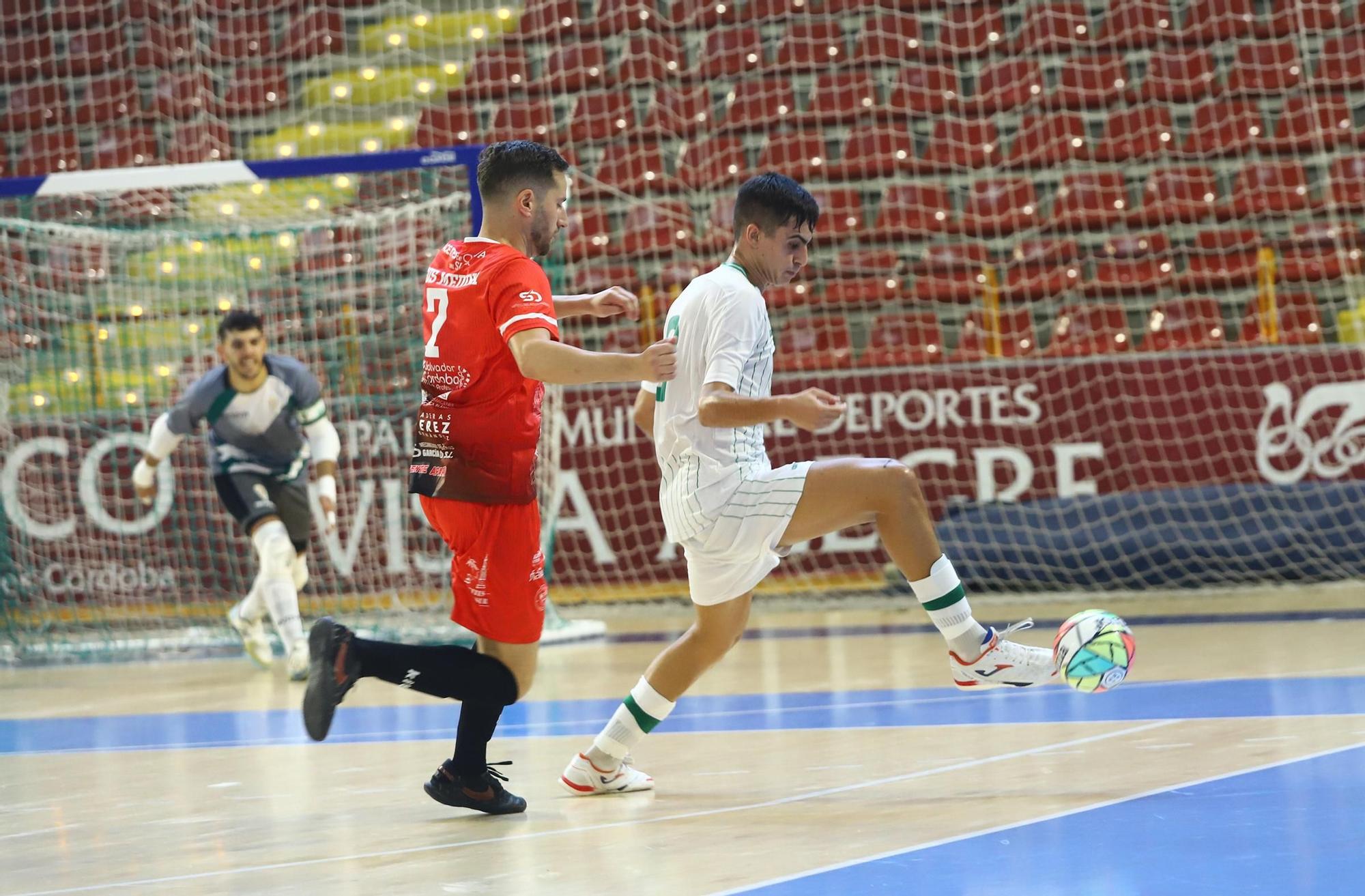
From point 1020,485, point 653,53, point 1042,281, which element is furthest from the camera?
point 653,53

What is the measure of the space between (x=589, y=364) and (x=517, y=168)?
700 millimetres

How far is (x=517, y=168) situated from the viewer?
159 inches

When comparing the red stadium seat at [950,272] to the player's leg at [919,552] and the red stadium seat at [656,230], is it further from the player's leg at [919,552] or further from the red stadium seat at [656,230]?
the player's leg at [919,552]

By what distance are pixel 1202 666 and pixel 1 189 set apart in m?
6.75

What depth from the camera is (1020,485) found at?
10422 mm

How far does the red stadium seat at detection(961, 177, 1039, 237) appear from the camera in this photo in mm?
12289

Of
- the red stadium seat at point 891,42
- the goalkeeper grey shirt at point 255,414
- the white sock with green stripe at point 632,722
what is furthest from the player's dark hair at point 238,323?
the red stadium seat at point 891,42

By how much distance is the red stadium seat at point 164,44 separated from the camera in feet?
45.9

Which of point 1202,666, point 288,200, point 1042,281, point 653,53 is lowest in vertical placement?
point 1202,666

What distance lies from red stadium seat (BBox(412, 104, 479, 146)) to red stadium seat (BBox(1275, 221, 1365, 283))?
6.51m

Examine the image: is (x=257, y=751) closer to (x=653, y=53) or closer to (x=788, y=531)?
(x=788, y=531)

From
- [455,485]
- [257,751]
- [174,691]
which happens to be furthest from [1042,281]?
[455,485]

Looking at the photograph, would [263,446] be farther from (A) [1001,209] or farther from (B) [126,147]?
(B) [126,147]

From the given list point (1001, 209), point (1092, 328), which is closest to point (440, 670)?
point (1092, 328)
